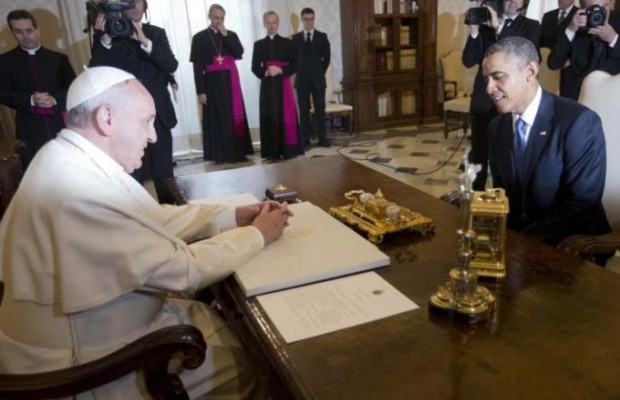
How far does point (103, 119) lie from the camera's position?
3.79ft

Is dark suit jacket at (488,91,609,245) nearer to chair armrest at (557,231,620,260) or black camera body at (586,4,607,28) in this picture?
chair armrest at (557,231,620,260)

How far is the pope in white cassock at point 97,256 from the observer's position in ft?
3.38

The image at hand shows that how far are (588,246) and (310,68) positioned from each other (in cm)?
520

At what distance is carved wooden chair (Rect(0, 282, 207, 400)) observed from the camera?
868 millimetres

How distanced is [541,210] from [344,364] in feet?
4.05

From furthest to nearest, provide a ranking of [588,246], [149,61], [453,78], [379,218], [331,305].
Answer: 1. [453,78]
2. [149,61]
3. [379,218]
4. [588,246]
5. [331,305]

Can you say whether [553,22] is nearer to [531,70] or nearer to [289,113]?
[531,70]

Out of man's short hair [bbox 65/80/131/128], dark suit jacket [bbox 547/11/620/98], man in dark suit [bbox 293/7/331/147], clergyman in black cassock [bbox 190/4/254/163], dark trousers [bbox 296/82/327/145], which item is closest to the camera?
man's short hair [bbox 65/80/131/128]

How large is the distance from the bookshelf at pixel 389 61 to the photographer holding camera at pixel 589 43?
12.4 feet

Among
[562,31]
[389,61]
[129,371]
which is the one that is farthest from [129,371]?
[389,61]

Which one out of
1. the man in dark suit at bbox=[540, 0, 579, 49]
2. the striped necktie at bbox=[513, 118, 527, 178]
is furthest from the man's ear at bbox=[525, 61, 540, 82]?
the man in dark suit at bbox=[540, 0, 579, 49]

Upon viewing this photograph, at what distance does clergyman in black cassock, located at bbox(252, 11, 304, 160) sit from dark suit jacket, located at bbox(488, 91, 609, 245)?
4.06 m

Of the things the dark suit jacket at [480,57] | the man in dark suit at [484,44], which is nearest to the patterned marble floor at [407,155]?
the man in dark suit at [484,44]

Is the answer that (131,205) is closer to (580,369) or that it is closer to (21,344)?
(21,344)
